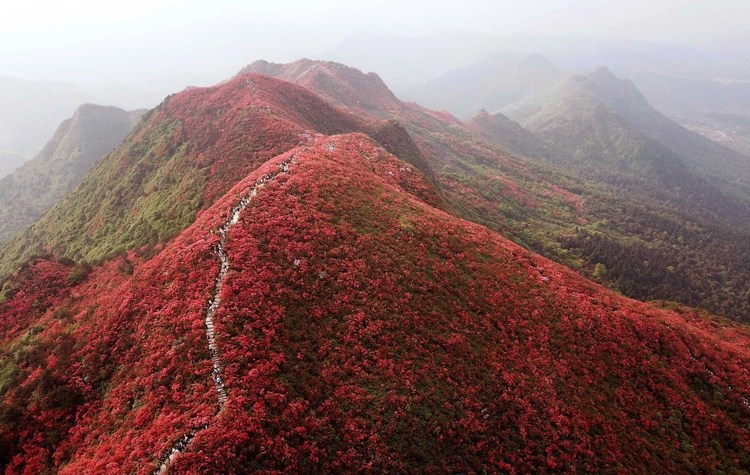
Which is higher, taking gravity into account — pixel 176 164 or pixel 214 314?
pixel 176 164

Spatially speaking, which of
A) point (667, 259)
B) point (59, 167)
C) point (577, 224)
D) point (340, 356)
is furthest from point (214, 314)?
point (59, 167)

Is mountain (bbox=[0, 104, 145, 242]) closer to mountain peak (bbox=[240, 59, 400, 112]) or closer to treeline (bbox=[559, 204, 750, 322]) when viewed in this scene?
mountain peak (bbox=[240, 59, 400, 112])

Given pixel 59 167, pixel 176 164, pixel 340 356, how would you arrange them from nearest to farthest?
pixel 340 356, pixel 176 164, pixel 59 167

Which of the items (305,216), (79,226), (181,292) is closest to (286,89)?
(79,226)

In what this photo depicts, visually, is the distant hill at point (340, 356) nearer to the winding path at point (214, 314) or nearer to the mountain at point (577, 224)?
the winding path at point (214, 314)

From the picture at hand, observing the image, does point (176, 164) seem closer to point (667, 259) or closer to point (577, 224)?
point (577, 224)

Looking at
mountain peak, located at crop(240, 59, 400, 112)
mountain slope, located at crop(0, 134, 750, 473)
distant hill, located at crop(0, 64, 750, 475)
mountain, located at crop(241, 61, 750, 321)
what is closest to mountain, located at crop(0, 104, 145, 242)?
mountain peak, located at crop(240, 59, 400, 112)

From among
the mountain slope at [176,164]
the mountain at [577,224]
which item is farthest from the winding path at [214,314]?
the mountain at [577,224]
